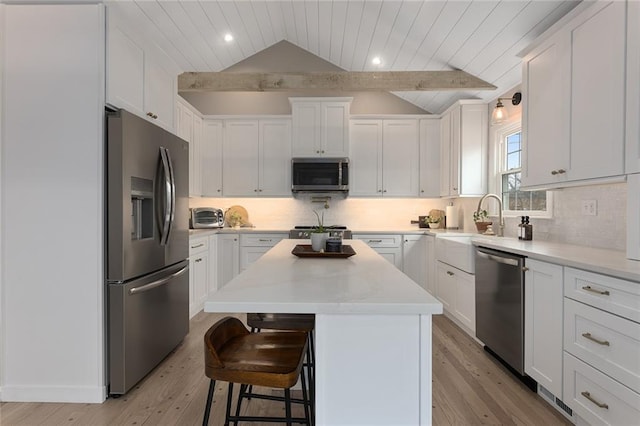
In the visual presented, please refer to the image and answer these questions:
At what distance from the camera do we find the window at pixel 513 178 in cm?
330

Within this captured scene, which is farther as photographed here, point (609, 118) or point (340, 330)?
point (609, 118)

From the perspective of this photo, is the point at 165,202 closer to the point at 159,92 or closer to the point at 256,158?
the point at 159,92

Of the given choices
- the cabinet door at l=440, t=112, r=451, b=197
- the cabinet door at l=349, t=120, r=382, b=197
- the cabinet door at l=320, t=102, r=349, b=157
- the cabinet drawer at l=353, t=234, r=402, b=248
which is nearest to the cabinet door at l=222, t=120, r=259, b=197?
the cabinet door at l=320, t=102, r=349, b=157

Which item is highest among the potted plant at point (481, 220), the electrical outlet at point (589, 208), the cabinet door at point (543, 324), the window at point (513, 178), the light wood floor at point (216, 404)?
the window at point (513, 178)

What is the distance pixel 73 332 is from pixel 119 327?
268mm

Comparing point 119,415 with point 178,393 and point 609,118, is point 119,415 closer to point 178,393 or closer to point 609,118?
point 178,393

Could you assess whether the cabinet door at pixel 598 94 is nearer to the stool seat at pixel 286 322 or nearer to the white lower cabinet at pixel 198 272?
the stool seat at pixel 286 322

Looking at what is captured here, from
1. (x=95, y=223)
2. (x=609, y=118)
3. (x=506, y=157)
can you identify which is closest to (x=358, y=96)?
(x=506, y=157)

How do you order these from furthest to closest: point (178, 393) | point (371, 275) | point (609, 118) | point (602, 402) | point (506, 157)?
1. point (506, 157)
2. point (178, 393)
3. point (609, 118)
4. point (602, 402)
5. point (371, 275)

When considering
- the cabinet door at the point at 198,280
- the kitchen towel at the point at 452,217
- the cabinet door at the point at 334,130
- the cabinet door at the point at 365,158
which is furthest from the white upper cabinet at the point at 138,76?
the kitchen towel at the point at 452,217

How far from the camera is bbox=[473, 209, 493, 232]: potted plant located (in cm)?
374

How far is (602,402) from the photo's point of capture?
1.65 metres

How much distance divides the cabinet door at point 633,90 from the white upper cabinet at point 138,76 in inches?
115

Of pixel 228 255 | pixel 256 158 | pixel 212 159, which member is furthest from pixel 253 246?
pixel 212 159
